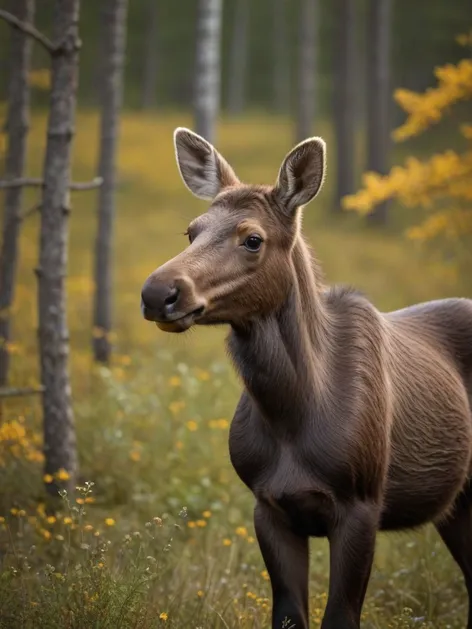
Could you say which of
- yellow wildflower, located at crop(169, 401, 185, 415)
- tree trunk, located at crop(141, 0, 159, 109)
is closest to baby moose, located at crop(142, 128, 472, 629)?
yellow wildflower, located at crop(169, 401, 185, 415)

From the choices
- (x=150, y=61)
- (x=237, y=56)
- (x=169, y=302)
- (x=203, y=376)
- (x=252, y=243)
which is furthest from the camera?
(x=237, y=56)

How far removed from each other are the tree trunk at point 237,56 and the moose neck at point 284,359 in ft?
138

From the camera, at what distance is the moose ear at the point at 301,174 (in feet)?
13.6

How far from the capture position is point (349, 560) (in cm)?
415

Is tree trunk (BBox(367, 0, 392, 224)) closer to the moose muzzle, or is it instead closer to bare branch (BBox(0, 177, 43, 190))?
bare branch (BBox(0, 177, 43, 190))

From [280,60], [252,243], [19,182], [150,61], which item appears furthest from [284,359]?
[280,60]

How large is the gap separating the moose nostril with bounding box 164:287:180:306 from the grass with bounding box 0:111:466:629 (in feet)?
2.65

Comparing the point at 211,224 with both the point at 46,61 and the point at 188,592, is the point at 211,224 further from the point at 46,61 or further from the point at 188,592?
the point at 46,61

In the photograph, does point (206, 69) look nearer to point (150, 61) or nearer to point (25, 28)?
point (25, 28)

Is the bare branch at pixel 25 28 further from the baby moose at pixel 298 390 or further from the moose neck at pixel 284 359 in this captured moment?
the moose neck at pixel 284 359

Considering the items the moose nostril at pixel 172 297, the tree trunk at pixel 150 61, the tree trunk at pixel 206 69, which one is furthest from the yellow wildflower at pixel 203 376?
the tree trunk at pixel 150 61

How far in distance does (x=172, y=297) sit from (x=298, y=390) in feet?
2.99

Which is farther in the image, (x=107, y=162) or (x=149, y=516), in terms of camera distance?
(x=107, y=162)

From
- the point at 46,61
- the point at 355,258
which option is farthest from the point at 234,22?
the point at 355,258
